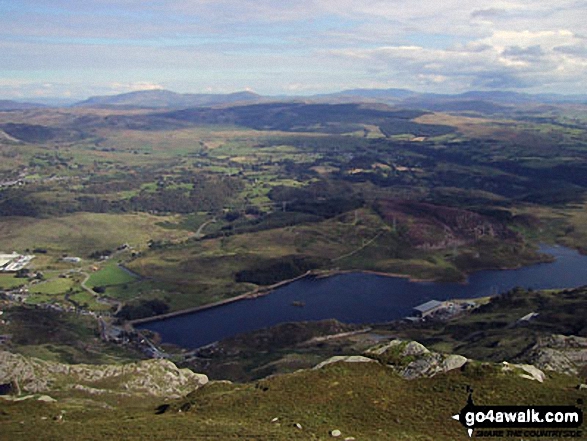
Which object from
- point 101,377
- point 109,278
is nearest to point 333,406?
point 101,377

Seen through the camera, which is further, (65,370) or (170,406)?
(65,370)

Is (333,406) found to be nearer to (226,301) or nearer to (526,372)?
(526,372)

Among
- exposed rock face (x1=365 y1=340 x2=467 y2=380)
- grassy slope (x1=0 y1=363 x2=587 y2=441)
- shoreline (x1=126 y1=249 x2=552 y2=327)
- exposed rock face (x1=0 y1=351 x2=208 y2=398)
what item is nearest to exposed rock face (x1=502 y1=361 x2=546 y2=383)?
grassy slope (x1=0 y1=363 x2=587 y2=441)

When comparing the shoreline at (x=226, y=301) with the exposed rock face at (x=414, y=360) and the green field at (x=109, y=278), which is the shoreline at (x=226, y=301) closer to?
the green field at (x=109, y=278)

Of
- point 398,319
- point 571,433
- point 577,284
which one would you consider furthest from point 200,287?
point 571,433

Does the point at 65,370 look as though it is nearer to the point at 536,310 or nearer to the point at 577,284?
the point at 536,310

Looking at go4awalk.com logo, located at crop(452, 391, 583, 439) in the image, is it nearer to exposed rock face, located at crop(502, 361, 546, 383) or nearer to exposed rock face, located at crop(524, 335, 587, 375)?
exposed rock face, located at crop(502, 361, 546, 383)
